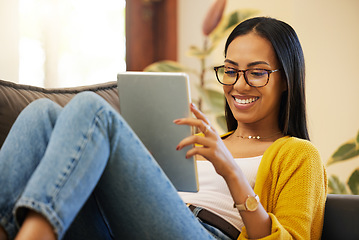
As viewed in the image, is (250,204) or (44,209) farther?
(250,204)

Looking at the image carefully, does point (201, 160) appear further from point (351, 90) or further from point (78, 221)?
point (351, 90)

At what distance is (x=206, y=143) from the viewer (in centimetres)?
104

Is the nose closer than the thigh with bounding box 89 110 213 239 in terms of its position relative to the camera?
No

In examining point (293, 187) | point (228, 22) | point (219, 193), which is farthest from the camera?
point (228, 22)

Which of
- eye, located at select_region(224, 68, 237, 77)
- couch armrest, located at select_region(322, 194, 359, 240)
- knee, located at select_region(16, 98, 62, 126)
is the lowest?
couch armrest, located at select_region(322, 194, 359, 240)

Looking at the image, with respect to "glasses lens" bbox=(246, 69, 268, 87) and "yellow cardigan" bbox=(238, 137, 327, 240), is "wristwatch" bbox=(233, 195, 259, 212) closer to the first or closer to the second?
"yellow cardigan" bbox=(238, 137, 327, 240)

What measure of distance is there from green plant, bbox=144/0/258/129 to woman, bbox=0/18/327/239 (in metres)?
1.36

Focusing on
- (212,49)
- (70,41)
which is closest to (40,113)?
(70,41)

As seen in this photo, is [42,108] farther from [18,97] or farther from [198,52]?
[198,52]

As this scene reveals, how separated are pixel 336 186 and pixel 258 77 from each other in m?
1.70

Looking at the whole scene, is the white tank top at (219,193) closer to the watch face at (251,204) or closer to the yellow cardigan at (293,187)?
the yellow cardigan at (293,187)

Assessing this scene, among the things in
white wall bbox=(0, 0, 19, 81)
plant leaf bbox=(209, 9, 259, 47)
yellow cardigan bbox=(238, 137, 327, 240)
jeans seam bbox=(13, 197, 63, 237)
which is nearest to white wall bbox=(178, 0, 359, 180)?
plant leaf bbox=(209, 9, 259, 47)

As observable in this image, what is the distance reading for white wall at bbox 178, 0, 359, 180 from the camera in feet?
9.30

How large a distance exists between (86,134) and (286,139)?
0.65 meters
